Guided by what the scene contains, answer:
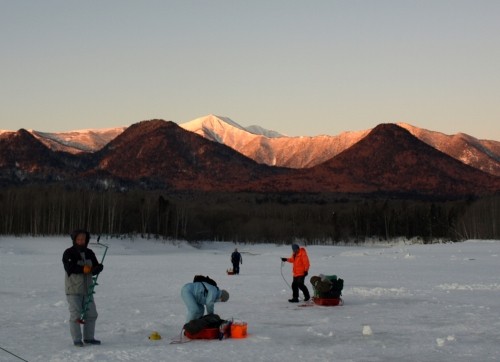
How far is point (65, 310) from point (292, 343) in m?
8.15

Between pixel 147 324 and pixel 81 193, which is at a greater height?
pixel 81 193

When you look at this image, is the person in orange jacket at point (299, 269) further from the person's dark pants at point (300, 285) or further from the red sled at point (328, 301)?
the red sled at point (328, 301)

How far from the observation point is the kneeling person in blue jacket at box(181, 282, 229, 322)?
44.8ft

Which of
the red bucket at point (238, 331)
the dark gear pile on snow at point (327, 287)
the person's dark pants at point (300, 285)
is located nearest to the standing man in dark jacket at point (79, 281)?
the red bucket at point (238, 331)

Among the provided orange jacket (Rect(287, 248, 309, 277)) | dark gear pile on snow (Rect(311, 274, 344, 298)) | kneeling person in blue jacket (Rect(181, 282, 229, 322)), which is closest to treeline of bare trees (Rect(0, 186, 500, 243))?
orange jacket (Rect(287, 248, 309, 277))

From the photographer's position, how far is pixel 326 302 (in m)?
19.1

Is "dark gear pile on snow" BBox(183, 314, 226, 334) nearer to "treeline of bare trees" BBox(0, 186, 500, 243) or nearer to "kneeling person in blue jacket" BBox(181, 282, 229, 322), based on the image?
"kneeling person in blue jacket" BBox(181, 282, 229, 322)

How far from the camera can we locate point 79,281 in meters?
12.4

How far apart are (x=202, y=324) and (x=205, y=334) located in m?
0.25

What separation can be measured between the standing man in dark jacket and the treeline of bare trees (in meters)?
94.4

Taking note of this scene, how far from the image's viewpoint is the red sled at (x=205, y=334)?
13.2 metres

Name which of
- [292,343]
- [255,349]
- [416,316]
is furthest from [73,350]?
[416,316]

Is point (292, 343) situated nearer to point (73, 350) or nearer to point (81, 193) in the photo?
point (73, 350)

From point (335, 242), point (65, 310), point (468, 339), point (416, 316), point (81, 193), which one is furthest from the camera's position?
point (335, 242)
